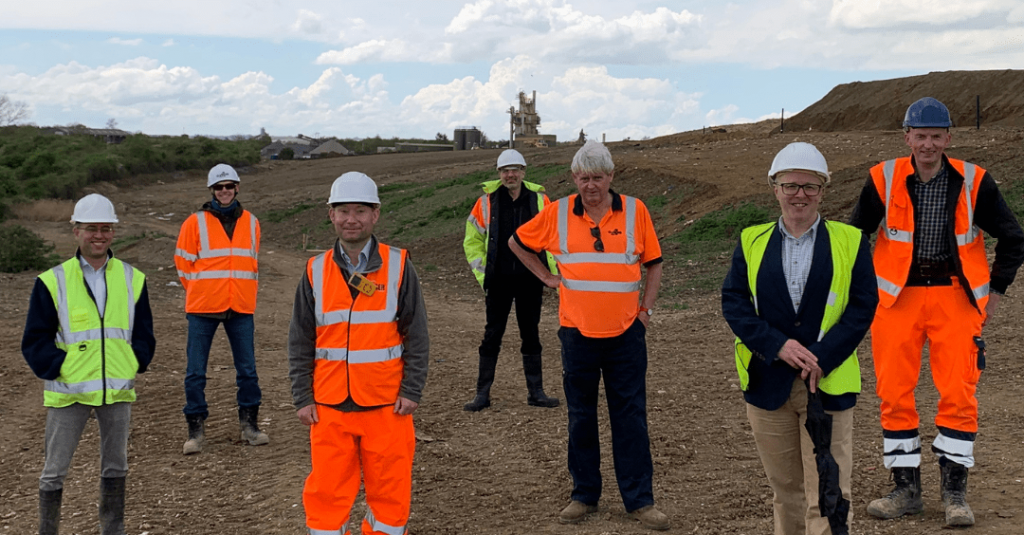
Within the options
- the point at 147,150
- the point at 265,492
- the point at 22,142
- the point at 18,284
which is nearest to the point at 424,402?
the point at 265,492

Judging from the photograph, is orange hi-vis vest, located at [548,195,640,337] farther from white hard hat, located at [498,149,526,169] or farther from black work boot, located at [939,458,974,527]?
white hard hat, located at [498,149,526,169]

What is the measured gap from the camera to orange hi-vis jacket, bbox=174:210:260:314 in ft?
23.4

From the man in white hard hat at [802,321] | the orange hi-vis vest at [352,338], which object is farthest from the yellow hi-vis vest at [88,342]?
the man in white hard hat at [802,321]

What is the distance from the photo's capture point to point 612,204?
5.31 metres

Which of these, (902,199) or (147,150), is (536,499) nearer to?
(902,199)

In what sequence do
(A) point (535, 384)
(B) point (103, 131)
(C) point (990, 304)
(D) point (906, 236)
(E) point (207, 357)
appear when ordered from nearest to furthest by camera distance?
1. (D) point (906, 236)
2. (C) point (990, 304)
3. (E) point (207, 357)
4. (A) point (535, 384)
5. (B) point (103, 131)

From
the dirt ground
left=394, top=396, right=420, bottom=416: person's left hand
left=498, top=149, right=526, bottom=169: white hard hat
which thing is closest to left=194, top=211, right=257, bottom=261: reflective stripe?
the dirt ground

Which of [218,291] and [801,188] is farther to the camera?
[218,291]

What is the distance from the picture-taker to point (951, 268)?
5.04 meters

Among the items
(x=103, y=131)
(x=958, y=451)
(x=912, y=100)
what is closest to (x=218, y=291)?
(x=958, y=451)

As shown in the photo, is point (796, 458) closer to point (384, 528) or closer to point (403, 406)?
point (403, 406)

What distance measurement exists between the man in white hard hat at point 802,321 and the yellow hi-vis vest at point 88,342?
3.26 metres

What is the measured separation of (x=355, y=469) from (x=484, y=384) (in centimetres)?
424

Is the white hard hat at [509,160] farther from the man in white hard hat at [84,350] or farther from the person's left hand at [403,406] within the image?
the person's left hand at [403,406]
